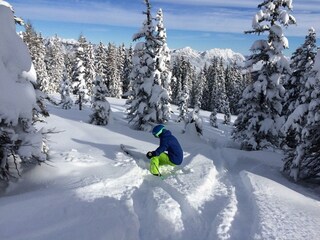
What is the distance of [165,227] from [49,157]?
15.6ft

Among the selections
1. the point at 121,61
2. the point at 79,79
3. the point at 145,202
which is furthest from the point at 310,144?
the point at 121,61

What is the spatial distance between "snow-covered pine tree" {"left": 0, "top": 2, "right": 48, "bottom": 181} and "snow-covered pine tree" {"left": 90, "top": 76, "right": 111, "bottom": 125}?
50.8ft

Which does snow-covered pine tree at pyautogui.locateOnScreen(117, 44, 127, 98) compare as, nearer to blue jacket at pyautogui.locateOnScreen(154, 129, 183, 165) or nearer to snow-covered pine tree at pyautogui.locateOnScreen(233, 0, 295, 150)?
snow-covered pine tree at pyautogui.locateOnScreen(233, 0, 295, 150)

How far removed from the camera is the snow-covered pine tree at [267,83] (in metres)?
18.2

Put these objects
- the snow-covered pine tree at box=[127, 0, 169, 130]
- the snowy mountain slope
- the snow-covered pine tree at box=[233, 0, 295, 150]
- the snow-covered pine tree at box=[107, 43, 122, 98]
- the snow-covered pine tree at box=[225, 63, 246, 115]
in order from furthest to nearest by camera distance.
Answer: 1. the snow-covered pine tree at box=[225, 63, 246, 115]
2. the snow-covered pine tree at box=[107, 43, 122, 98]
3. the snow-covered pine tree at box=[127, 0, 169, 130]
4. the snow-covered pine tree at box=[233, 0, 295, 150]
5. the snowy mountain slope

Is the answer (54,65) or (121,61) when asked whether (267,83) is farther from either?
(54,65)

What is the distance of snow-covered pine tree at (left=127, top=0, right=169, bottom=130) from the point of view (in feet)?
75.4

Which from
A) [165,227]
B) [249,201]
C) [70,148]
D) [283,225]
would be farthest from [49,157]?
[283,225]

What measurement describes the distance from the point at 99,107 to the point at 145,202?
17528mm

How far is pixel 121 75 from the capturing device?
83.1 m

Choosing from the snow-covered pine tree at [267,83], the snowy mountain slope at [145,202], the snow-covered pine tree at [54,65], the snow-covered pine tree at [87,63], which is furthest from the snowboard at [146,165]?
the snow-covered pine tree at [54,65]

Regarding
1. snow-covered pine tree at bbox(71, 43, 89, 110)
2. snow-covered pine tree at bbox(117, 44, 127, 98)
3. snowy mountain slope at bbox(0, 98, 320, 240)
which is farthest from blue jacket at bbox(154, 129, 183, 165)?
snow-covered pine tree at bbox(117, 44, 127, 98)

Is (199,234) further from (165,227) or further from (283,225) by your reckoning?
(283,225)

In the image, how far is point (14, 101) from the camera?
7.38 m
